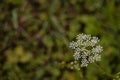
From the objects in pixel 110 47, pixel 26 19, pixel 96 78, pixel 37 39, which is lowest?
pixel 96 78

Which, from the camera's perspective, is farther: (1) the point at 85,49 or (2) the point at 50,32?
(2) the point at 50,32

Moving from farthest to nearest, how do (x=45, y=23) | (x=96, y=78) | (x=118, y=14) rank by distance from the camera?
1. (x=45, y=23)
2. (x=118, y=14)
3. (x=96, y=78)

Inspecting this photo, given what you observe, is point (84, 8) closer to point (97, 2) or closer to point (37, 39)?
point (97, 2)

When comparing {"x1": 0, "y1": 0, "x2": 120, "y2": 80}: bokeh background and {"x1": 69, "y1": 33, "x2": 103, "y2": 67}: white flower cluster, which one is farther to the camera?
{"x1": 0, "y1": 0, "x2": 120, "y2": 80}: bokeh background

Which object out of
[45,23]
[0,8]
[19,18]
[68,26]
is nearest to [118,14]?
[68,26]

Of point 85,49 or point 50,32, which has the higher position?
point 50,32

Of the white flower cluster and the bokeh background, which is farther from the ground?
the bokeh background
